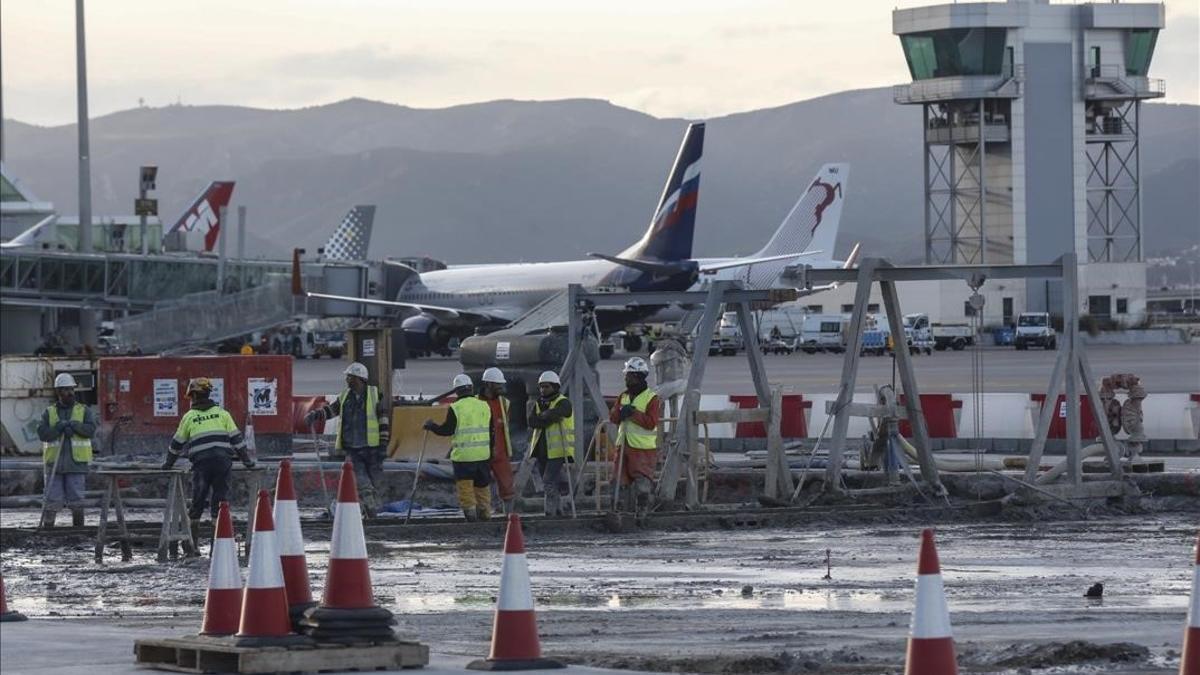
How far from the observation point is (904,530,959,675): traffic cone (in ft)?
29.2

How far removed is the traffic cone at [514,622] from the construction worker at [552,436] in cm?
1096

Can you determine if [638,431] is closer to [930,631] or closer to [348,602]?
[348,602]

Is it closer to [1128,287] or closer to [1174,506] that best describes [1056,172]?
[1128,287]

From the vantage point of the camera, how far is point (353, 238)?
104 meters

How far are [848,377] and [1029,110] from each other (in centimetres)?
8849

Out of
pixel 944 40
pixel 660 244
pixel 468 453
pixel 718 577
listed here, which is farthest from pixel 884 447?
pixel 944 40

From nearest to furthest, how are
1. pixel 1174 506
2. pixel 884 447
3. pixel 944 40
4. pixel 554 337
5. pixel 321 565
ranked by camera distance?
pixel 321 565
pixel 1174 506
pixel 884 447
pixel 554 337
pixel 944 40

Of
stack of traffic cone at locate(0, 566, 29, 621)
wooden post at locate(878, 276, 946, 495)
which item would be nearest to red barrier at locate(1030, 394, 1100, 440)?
wooden post at locate(878, 276, 946, 495)

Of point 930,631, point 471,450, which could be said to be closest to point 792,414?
point 471,450

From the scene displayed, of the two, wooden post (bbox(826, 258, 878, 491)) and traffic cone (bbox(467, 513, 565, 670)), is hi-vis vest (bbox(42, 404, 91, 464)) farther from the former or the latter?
traffic cone (bbox(467, 513, 565, 670))

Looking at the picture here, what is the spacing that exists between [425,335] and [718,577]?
5591 cm

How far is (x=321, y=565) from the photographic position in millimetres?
17766

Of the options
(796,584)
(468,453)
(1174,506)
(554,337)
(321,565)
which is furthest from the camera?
(554,337)

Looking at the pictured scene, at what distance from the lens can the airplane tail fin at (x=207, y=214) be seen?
10844cm
